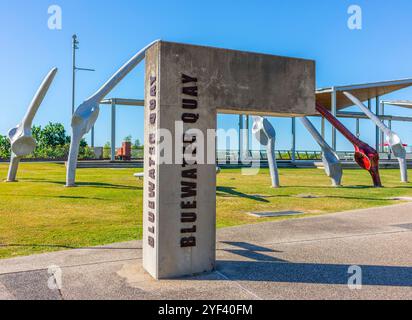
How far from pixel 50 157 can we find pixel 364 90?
37864 mm

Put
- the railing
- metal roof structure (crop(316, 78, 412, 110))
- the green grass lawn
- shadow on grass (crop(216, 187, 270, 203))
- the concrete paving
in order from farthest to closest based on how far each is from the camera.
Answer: the railing → metal roof structure (crop(316, 78, 412, 110)) → shadow on grass (crop(216, 187, 270, 203)) → the green grass lawn → the concrete paving

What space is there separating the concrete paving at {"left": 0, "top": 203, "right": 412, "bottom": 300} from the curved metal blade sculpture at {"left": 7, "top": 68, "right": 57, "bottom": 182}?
1556 centimetres

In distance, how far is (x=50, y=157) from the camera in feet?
164

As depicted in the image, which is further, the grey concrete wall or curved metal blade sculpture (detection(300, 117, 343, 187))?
curved metal blade sculpture (detection(300, 117, 343, 187))

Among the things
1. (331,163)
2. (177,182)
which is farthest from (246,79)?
(331,163)

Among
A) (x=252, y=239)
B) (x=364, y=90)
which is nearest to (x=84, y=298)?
(x=252, y=239)

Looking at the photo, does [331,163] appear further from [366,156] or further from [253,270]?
[253,270]

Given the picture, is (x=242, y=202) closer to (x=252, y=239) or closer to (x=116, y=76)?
(x=252, y=239)

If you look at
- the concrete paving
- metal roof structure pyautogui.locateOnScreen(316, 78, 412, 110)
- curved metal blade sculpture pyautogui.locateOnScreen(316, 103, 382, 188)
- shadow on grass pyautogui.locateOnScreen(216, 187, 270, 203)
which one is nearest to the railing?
metal roof structure pyautogui.locateOnScreen(316, 78, 412, 110)

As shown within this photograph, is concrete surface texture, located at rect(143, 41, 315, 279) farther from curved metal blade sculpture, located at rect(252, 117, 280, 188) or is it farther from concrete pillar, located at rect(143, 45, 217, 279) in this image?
curved metal blade sculpture, located at rect(252, 117, 280, 188)

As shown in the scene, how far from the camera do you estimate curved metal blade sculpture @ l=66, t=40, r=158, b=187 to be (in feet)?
59.4

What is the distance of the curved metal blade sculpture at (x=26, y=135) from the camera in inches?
804

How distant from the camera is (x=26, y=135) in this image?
67.0ft

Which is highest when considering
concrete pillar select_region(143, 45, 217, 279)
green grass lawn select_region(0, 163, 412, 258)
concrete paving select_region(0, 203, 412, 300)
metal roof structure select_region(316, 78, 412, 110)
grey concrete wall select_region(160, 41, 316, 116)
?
metal roof structure select_region(316, 78, 412, 110)
